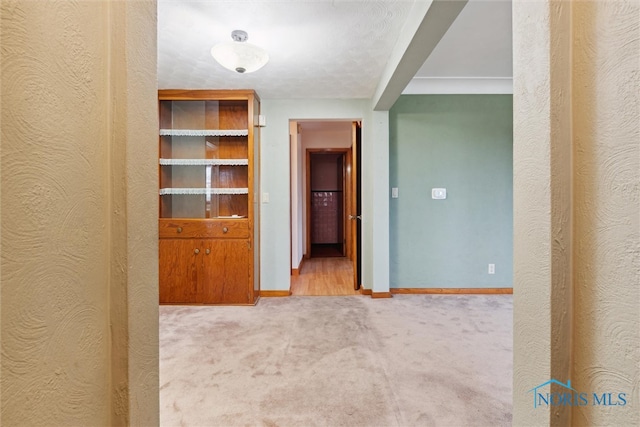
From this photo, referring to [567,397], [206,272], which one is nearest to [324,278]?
[206,272]

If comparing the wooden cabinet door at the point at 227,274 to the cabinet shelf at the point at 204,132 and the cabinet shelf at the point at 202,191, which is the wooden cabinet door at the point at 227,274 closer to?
the cabinet shelf at the point at 202,191

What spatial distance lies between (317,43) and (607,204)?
216cm

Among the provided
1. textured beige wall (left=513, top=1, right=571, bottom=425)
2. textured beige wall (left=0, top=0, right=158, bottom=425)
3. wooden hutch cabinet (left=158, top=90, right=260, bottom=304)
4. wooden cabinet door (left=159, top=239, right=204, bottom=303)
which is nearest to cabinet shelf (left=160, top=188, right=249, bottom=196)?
wooden hutch cabinet (left=158, top=90, right=260, bottom=304)

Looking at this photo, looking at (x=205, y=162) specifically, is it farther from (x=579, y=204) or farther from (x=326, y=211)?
(x=326, y=211)

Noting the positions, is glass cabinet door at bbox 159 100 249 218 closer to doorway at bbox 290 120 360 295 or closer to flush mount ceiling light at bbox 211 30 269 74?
doorway at bbox 290 120 360 295

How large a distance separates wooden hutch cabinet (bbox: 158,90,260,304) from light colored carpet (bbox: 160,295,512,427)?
0.28 metres

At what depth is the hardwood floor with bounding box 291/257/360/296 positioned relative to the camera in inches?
147

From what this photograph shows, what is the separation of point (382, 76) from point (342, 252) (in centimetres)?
430

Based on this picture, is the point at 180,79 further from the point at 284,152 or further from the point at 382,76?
the point at 382,76

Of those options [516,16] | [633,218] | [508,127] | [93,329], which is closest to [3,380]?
[93,329]

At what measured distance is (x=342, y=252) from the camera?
6559 millimetres

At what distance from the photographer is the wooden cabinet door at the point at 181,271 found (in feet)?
10.5

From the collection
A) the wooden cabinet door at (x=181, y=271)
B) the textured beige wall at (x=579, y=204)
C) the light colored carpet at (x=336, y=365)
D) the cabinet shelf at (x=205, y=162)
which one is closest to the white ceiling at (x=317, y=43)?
the cabinet shelf at (x=205, y=162)

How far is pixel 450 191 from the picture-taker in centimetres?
358
